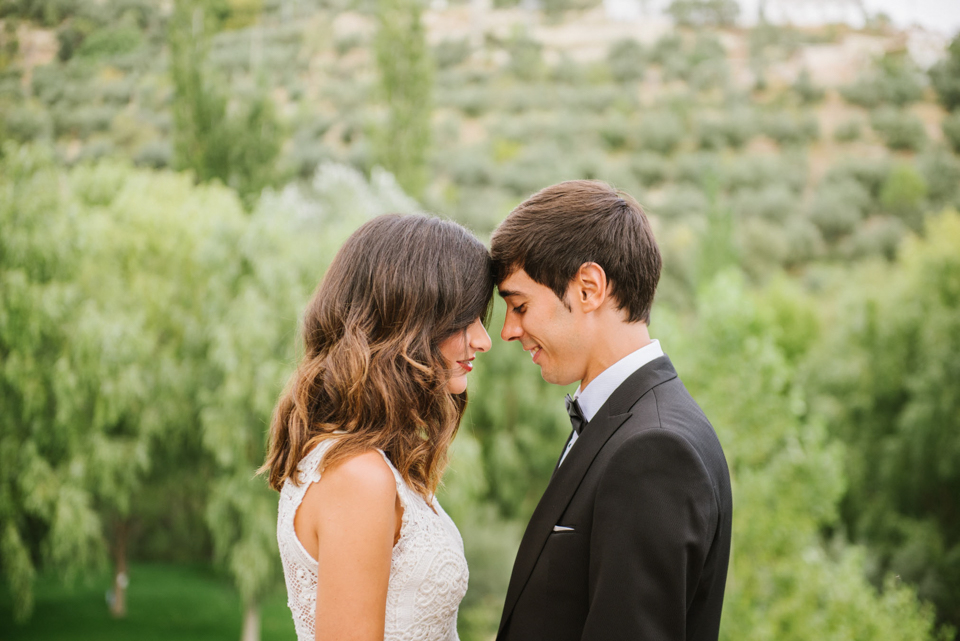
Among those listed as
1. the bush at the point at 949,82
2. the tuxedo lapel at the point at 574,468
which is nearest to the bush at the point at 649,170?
the bush at the point at 949,82

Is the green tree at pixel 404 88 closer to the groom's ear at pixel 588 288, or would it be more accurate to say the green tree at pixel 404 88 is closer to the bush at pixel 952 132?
the groom's ear at pixel 588 288

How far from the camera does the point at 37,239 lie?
33.5 feet

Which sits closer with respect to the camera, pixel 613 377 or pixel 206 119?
pixel 613 377

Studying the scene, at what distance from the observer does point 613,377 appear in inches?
81.5

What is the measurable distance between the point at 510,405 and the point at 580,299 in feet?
51.7

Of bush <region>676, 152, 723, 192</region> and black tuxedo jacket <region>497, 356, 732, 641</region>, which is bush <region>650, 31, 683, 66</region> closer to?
bush <region>676, 152, 723, 192</region>

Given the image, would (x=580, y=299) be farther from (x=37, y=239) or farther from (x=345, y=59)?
(x=345, y=59)

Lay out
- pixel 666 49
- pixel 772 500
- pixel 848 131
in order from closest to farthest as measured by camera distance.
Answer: pixel 772 500 → pixel 848 131 → pixel 666 49

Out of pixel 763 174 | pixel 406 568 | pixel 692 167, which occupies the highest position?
pixel 406 568

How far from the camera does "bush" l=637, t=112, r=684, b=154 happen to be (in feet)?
149

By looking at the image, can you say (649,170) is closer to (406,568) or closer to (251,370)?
(251,370)

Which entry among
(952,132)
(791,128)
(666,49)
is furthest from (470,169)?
(666,49)

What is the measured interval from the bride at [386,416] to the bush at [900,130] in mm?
49151

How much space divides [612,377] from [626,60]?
59.7 meters
